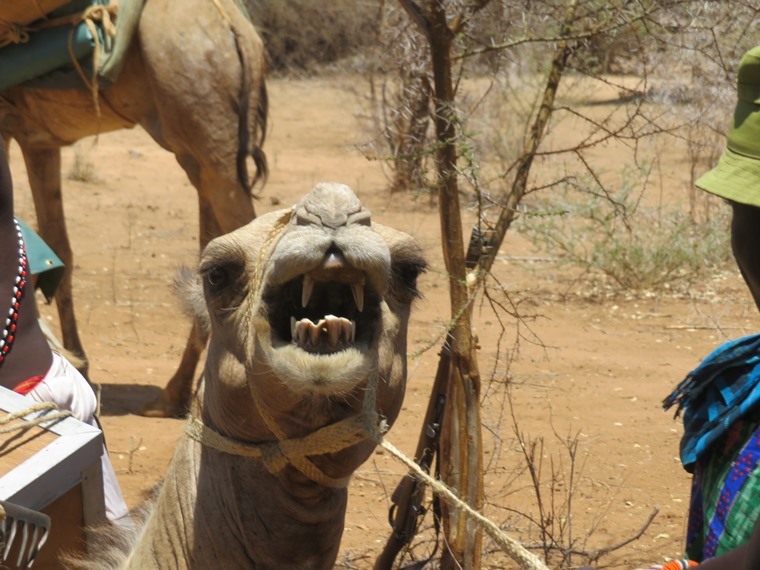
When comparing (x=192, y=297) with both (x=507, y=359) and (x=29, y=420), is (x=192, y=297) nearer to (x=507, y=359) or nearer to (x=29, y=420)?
(x=29, y=420)

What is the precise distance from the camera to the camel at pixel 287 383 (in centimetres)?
195

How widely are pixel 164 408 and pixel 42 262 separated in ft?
9.30

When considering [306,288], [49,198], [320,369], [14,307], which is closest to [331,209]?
[306,288]

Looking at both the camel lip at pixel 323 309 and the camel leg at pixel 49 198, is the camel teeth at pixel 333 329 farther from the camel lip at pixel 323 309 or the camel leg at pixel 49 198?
the camel leg at pixel 49 198

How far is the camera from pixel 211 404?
2336 millimetres

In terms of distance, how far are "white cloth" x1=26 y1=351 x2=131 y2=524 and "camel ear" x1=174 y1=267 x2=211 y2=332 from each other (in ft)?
2.11

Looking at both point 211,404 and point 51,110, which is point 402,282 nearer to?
point 211,404

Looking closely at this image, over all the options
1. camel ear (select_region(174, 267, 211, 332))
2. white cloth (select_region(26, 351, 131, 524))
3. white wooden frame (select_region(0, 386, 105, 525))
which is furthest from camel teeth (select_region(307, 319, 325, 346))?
white cloth (select_region(26, 351, 131, 524))

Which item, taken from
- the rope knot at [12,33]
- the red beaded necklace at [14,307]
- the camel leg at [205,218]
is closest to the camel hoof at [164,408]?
the camel leg at [205,218]

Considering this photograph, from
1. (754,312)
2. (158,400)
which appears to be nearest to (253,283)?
(158,400)

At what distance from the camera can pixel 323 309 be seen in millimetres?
2068

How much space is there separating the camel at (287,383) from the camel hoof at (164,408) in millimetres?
3906

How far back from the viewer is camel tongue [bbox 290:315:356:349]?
1.92m

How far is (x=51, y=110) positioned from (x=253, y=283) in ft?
17.0
